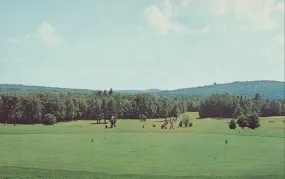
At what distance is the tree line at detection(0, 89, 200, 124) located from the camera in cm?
1883

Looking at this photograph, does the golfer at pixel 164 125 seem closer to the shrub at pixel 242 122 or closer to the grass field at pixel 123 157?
the shrub at pixel 242 122

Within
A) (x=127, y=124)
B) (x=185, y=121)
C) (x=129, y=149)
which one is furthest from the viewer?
(x=185, y=121)

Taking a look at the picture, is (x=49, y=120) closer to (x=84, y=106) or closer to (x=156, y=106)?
(x=84, y=106)

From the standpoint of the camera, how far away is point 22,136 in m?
22.0

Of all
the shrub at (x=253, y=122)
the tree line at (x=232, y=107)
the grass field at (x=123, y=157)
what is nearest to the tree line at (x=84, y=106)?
the grass field at (x=123, y=157)

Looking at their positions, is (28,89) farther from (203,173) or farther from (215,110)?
(215,110)

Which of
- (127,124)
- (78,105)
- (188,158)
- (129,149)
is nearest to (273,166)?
(188,158)

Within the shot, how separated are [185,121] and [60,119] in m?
23.3

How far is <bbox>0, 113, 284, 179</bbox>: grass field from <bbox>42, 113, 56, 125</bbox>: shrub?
0.40m

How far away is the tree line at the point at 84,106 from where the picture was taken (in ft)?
61.8

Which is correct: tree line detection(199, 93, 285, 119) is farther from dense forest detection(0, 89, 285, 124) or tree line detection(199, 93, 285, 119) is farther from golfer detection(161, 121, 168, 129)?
golfer detection(161, 121, 168, 129)

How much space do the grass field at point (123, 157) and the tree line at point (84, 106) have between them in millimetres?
659

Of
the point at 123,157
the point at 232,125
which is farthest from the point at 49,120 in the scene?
the point at 232,125

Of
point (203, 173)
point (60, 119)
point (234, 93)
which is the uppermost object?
point (234, 93)
